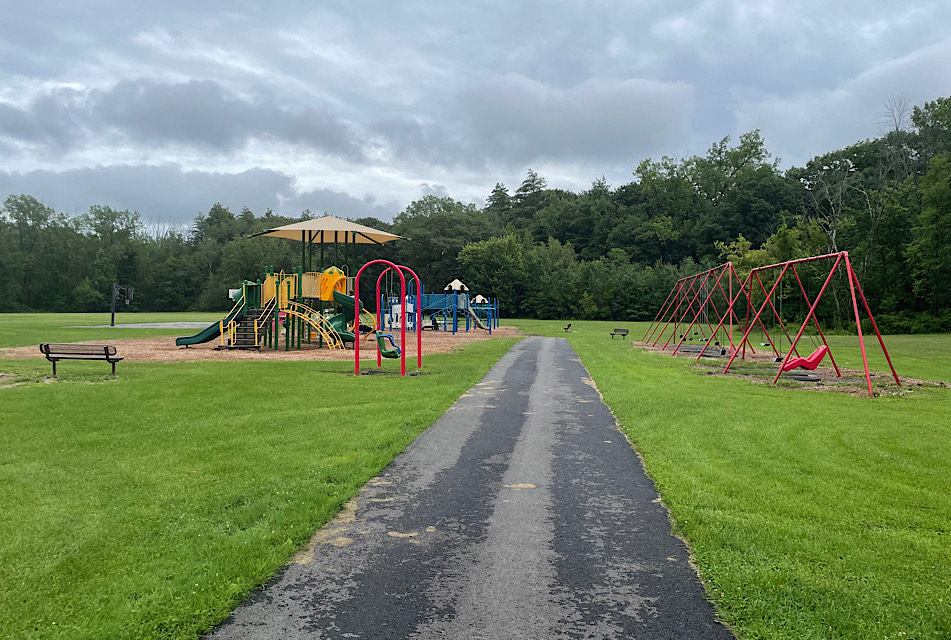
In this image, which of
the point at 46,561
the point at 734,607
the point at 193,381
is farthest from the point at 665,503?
the point at 193,381

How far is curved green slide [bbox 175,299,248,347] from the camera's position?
73.0ft

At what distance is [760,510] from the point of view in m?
5.27

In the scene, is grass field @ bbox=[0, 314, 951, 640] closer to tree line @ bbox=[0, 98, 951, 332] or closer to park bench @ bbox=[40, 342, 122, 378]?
park bench @ bbox=[40, 342, 122, 378]

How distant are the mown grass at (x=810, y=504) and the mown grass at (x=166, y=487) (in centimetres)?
305

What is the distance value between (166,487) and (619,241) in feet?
260

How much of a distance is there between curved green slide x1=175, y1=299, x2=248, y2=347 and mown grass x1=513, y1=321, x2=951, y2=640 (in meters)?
16.2

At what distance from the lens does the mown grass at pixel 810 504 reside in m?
3.55

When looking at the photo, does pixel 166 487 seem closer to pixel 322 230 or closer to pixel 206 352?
pixel 206 352

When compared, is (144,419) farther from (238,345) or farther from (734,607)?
(238,345)

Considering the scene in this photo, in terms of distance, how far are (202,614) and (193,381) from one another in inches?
409

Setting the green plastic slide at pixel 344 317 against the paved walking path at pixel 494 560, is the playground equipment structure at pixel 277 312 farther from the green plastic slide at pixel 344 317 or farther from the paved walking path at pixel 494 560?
the paved walking path at pixel 494 560

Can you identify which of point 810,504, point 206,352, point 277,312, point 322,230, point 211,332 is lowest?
point 810,504

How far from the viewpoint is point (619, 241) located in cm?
8088

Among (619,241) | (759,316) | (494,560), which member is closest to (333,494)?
(494,560)
